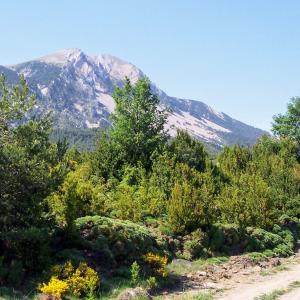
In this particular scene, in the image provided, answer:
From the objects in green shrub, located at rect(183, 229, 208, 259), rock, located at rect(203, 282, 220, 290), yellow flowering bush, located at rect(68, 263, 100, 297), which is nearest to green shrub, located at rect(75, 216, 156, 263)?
green shrub, located at rect(183, 229, 208, 259)

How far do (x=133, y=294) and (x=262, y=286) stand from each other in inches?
246

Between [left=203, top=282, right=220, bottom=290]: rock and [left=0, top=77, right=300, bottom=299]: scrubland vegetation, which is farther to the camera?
[left=203, top=282, right=220, bottom=290]: rock

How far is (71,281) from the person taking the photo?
1548cm

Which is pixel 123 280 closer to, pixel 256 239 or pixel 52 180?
pixel 52 180

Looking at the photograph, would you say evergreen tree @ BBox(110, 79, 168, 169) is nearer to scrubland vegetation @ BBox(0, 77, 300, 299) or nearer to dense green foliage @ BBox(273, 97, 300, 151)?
scrubland vegetation @ BBox(0, 77, 300, 299)

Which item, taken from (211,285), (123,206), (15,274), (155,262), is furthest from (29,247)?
(123,206)

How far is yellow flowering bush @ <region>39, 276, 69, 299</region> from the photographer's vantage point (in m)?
14.6

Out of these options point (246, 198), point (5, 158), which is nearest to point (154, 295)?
point (5, 158)

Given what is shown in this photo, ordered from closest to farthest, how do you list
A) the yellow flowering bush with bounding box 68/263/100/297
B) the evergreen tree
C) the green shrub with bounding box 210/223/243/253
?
the yellow flowering bush with bounding box 68/263/100/297
the green shrub with bounding box 210/223/243/253
the evergreen tree

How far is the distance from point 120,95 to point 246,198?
1484 cm

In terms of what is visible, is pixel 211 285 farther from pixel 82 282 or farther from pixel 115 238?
pixel 82 282

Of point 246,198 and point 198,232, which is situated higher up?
point 246,198

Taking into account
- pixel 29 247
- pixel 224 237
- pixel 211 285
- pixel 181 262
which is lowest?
pixel 181 262

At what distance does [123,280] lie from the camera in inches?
677
